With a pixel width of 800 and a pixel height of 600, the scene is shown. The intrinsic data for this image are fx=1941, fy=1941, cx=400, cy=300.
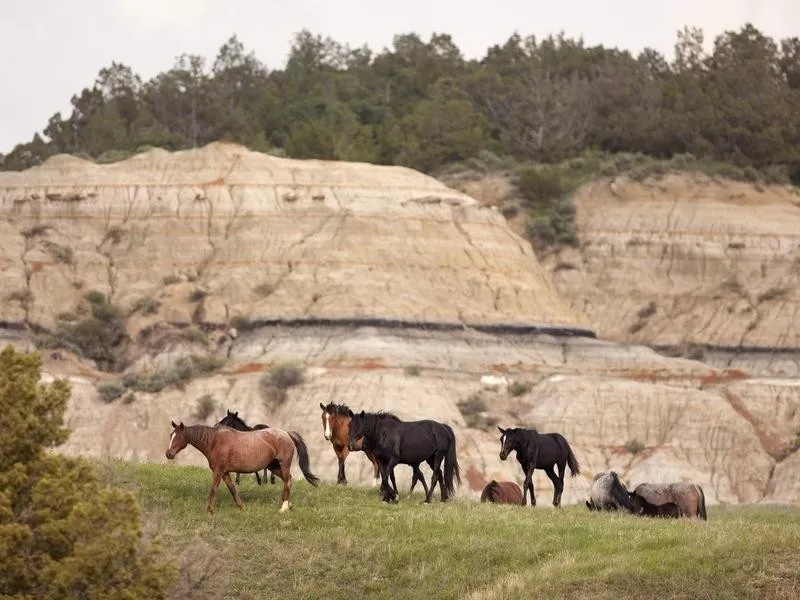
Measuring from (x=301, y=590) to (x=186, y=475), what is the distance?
783 centimetres

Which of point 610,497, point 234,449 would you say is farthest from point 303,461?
point 610,497

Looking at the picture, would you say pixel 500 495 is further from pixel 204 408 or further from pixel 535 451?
pixel 204 408

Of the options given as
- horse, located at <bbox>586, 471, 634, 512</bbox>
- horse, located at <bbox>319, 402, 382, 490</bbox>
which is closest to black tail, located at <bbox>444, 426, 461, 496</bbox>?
horse, located at <bbox>319, 402, 382, 490</bbox>

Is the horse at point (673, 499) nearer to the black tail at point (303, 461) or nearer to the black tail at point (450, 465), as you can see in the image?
the black tail at point (450, 465)

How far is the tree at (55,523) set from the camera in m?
25.9

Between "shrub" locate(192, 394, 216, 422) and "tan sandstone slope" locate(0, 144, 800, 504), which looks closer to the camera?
Result: "shrub" locate(192, 394, 216, 422)

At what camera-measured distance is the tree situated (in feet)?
84.9

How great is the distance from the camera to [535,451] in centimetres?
3850

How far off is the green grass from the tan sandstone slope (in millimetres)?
32139

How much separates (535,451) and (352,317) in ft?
138

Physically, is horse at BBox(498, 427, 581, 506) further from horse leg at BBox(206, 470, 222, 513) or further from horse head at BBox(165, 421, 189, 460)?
horse head at BBox(165, 421, 189, 460)

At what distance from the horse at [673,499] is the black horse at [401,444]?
11.8 feet

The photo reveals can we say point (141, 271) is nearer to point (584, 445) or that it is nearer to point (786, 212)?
point (584, 445)

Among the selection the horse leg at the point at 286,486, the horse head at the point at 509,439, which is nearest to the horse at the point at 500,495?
the horse head at the point at 509,439
